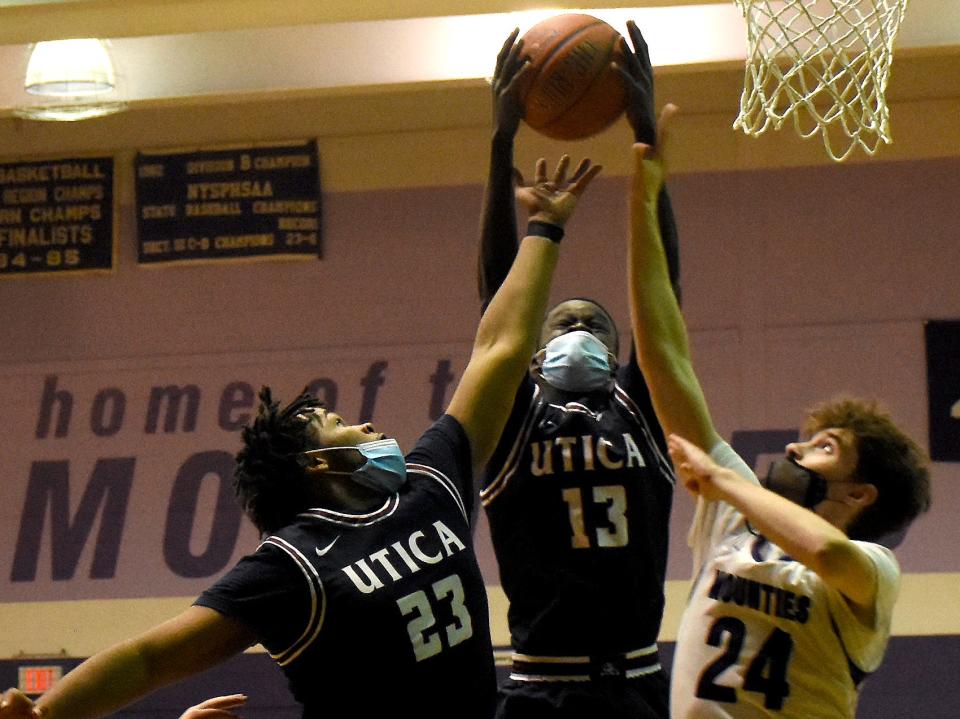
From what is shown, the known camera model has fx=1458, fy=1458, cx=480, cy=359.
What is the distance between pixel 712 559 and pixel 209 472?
17.2ft

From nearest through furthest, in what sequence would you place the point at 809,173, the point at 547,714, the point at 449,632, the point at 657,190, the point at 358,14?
1. the point at 449,632
2. the point at 657,190
3. the point at 547,714
4. the point at 358,14
5. the point at 809,173

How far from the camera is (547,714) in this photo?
364 cm

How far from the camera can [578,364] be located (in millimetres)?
3828

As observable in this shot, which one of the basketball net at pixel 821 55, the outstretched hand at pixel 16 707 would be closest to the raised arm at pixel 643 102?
the basketball net at pixel 821 55

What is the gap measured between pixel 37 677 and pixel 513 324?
16.7 ft

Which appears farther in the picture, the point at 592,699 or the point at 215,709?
the point at 592,699

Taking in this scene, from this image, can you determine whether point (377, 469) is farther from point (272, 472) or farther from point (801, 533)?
point (801, 533)

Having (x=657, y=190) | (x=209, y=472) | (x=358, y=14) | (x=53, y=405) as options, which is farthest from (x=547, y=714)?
(x=53, y=405)

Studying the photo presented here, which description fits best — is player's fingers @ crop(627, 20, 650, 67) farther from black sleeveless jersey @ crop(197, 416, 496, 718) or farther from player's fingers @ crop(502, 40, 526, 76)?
black sleeveless jersey @ crop(197, 416, 496, 718)

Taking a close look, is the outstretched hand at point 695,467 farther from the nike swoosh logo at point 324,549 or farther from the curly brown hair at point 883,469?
the nike swoosh logo at point 324,549

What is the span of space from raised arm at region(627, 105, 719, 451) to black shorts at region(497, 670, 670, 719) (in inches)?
33.8

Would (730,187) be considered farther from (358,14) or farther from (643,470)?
(643,470)

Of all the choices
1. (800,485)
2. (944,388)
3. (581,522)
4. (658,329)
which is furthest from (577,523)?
(944,388)

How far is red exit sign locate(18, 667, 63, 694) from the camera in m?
7.48
